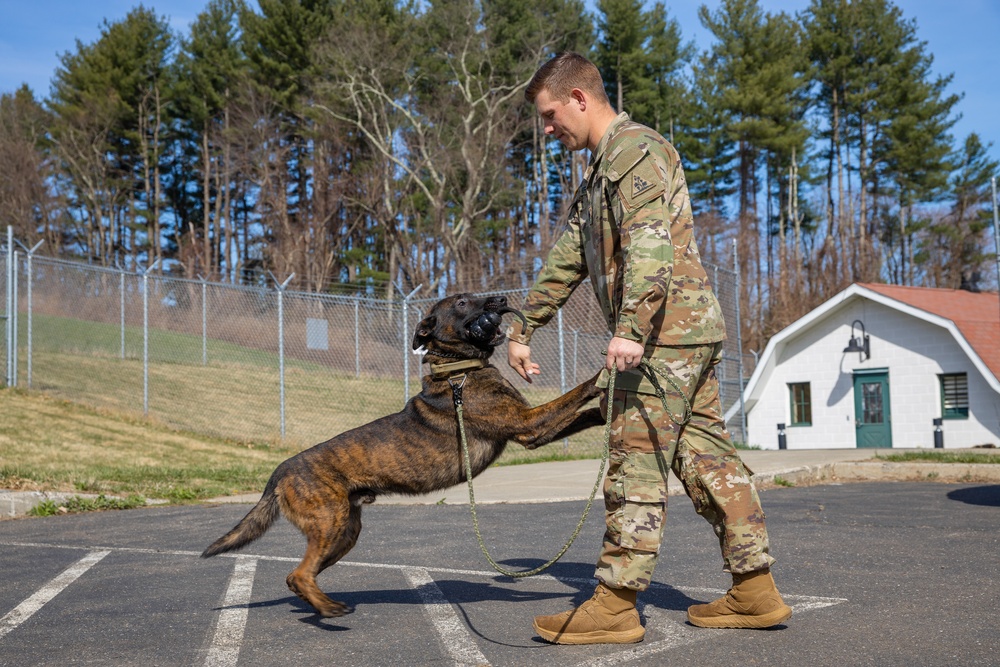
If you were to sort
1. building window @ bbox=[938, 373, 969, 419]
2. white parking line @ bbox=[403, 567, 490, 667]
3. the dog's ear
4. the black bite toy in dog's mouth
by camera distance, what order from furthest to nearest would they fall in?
building window @ bbox=[938, 373, 969, 419] → the dog's ear → the black bite toy in dog's mouth → white parking line @ bbox=[403, 567, 490, 667]

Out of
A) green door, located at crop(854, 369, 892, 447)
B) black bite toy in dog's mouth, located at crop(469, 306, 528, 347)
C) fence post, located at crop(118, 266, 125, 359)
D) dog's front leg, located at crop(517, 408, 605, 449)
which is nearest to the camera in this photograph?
dog's front leg, located at crop(517, 408, 605, 449)

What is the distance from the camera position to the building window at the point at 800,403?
25078 mm

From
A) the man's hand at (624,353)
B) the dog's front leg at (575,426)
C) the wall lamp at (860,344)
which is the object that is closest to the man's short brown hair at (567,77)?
the man's hand at (624,353)

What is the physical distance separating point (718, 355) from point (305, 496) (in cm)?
191

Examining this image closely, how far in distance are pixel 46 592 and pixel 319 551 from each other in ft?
5.92

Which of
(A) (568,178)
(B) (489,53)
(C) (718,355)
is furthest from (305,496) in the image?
(A) (568,178)

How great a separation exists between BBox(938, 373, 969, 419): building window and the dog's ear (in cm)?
2056

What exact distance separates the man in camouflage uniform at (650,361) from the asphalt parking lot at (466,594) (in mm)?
165

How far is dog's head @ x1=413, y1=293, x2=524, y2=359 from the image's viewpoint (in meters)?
4.26

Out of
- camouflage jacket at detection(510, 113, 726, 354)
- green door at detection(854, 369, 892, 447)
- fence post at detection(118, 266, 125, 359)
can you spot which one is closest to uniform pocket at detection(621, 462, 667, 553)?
camouflage jacket at detection(510, 113, 726, 354)

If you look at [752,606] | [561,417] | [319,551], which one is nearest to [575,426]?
[561,417]

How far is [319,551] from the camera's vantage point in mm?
4191

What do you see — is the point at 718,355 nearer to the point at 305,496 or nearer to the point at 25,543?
the point at 305,496

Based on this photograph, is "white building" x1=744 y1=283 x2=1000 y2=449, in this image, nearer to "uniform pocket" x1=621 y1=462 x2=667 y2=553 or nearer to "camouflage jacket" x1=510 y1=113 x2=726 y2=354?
"camouflage jacket" x1=510 y1=113 x2=726 y2=354
